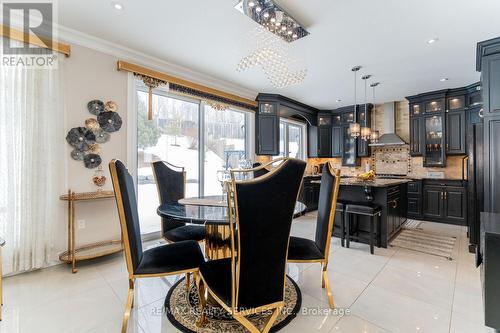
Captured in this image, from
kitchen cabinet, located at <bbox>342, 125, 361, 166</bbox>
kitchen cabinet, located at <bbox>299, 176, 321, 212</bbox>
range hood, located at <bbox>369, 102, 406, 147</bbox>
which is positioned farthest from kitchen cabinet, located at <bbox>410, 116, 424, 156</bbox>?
kitchen cabinet, located at <bbox>299, 176, 321, 212</bbox>

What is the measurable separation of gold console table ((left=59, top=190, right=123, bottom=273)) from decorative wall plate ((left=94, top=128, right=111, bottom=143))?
2.24 feet

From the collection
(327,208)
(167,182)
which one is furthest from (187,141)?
(327,208)

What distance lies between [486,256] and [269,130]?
13.6 feet

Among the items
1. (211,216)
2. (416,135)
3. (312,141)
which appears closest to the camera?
(211,216)

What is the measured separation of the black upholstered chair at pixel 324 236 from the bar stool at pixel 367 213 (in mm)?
1518

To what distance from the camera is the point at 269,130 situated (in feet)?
17.1

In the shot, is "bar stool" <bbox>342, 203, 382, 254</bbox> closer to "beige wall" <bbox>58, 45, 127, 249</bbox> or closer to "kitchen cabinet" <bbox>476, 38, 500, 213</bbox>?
"kitchen cabinet" <bbox>476, 38, 500, 213</bbox>

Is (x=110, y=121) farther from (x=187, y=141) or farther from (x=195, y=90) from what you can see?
(x=195, y=90)

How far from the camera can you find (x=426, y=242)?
11.9 ft

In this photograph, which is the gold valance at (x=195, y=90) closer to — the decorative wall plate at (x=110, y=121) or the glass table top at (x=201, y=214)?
the decorative wall plate at (x=110, y=121)

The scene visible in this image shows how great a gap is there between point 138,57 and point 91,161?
1.61 m

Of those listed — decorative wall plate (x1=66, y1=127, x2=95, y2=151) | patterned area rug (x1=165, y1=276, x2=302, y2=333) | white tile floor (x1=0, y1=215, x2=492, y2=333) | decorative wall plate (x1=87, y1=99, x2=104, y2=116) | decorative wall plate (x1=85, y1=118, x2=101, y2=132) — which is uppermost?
decorative wall plate (x1=87, y1=99, x2=104, y2=116)

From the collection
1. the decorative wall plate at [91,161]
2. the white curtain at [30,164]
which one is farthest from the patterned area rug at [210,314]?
the decorative wall plate at [91,161]

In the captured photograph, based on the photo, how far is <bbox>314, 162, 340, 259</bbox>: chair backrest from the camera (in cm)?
195
